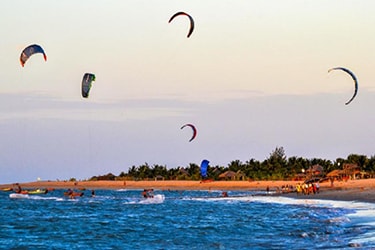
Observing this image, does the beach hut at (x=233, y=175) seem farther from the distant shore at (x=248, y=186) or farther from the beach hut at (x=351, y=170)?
the beach hut at (x=351, y=170)

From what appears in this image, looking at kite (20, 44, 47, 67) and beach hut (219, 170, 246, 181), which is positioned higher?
kite (20, 44, 47, 67)

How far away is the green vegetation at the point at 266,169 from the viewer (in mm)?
90500

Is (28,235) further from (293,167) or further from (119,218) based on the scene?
(293,167)

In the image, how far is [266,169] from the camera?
103938 millimetres

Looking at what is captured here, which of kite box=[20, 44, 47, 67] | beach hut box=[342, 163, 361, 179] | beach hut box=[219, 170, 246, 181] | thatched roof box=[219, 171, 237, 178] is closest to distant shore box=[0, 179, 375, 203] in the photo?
thatched roof box=[219, 171, 237, 178]

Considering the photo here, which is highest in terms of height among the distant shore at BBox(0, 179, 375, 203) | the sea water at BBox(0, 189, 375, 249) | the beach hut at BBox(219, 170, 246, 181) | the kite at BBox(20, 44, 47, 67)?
the kite at BBox(20, 44, 47, 67)

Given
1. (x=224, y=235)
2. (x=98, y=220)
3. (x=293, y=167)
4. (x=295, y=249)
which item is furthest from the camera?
(x=293, y=167)

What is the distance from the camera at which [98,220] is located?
131 ft

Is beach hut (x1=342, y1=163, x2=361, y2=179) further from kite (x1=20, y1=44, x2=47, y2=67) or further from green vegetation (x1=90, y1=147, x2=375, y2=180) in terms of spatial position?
kite (x1=20, y1=44, x2=47, y2=67)

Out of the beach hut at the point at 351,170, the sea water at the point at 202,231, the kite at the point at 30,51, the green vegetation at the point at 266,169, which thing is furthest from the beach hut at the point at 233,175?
the kite at the point at 30,51

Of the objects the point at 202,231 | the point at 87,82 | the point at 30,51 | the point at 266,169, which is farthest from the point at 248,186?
the point at 202,231

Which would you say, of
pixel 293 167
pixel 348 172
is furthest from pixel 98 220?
pixel 293 167

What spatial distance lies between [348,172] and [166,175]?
140ft

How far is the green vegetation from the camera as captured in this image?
90.5 metres
